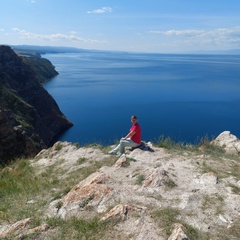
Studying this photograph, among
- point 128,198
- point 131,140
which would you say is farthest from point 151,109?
point 128,198

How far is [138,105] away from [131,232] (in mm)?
79712

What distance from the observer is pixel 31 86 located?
81375 mm

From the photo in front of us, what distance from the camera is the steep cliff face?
1649 inches

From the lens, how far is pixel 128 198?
8953 mm

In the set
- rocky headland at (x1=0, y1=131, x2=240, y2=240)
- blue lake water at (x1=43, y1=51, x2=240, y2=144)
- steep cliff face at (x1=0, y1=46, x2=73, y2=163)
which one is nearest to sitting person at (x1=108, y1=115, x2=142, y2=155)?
rocky headland at (x1=0, y1=131, x2=240, y2=240)

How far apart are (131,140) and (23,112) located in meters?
51.8

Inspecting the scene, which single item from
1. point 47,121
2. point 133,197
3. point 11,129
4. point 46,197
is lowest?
point 47,121

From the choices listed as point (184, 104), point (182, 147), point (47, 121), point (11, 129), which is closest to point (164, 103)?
point (184, 104)

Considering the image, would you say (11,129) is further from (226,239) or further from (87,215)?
(226,239)

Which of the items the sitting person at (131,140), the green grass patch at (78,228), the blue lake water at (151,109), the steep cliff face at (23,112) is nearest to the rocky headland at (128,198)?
the green grass patch at (78,228)

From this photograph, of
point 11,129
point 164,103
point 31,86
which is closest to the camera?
point 11,129

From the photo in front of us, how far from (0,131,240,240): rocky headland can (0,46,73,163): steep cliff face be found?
27.1m

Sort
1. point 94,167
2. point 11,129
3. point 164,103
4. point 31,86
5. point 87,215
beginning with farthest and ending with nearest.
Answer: point 164,103, point 31,86, point 11,129, point 94,167, point 87,215

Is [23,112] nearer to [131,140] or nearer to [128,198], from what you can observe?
[131,140]
